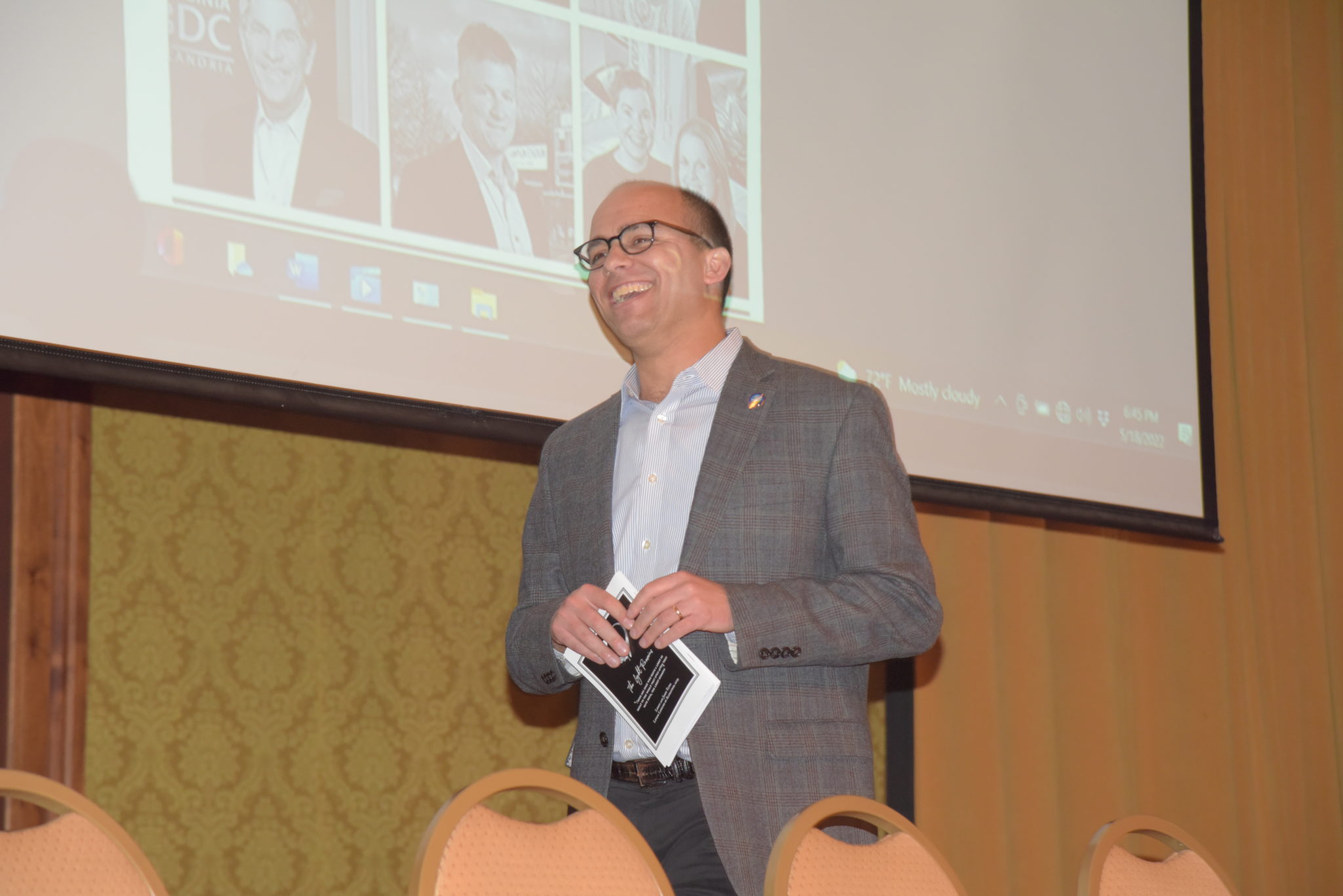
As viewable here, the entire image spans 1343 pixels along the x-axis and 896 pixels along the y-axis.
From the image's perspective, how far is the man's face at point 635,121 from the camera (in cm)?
304

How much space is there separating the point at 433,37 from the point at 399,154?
0.90 ft

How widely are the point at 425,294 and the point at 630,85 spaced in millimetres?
735

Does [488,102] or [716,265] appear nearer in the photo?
[716,265]

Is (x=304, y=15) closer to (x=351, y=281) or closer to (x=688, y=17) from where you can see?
(x=351, y=281)

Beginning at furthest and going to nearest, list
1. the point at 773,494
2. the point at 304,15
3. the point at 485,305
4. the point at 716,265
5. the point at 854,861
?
the point at 485,305, the point at 304,15, the point at 716,265, the point at 773,494, the point at 854,861

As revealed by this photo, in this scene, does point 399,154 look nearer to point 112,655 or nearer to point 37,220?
point 37,220

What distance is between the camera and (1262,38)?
5.25 metres

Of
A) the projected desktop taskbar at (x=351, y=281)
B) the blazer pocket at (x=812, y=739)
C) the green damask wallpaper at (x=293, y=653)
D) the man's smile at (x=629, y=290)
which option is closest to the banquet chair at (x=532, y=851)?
the blazer pocket at (x=812, y=739)

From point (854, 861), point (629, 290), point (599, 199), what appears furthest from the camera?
point (599, 199)

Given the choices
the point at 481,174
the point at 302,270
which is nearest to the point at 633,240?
the point at 481,174

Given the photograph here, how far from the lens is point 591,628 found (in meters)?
2.03

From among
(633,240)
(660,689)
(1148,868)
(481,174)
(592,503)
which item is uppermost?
(481,174)

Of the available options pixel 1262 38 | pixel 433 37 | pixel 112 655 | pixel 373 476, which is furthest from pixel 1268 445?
pixel 112 655

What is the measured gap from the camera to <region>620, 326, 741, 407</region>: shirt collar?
2.34 metres
